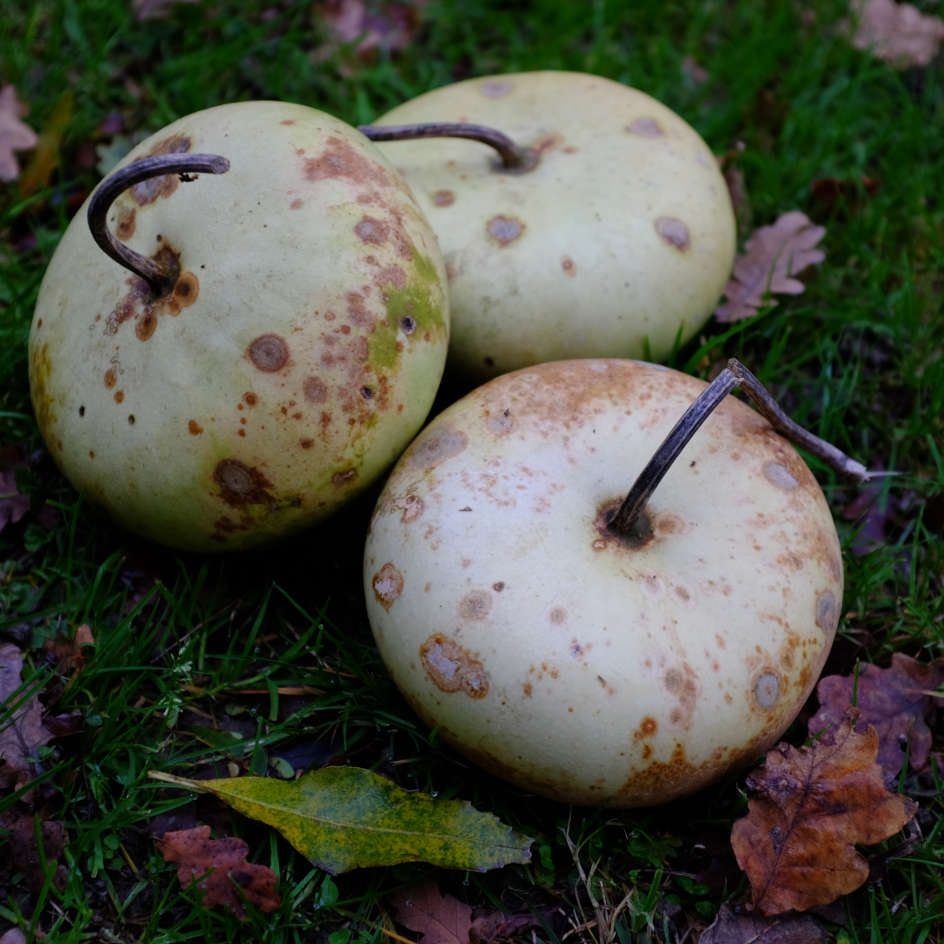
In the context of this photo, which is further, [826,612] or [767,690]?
[826,612]

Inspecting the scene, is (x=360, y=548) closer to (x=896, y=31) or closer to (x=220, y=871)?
(x=220, y=871)

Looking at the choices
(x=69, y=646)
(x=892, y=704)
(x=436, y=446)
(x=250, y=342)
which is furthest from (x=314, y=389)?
(x=892, y=704)

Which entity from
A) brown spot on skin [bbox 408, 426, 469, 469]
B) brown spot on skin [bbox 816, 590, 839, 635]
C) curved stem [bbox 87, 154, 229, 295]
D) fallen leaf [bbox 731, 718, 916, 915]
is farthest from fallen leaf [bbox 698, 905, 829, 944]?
curved stem [bbox 87, 154, 229, 295]

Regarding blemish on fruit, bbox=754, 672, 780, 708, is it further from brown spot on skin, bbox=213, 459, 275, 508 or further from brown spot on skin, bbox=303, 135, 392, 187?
brown spot on skin, bbox=303, 135, 392, 187

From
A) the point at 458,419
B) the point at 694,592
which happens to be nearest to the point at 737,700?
the point at 694,592

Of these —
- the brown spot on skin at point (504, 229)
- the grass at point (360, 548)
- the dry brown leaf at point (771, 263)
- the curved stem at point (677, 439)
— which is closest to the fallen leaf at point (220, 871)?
the grass at point (360, 548)

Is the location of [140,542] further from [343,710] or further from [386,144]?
[386,144]
